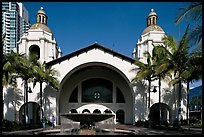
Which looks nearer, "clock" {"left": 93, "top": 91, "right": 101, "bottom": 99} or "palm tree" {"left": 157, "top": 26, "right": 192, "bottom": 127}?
"palm tree" {"left": 157, "top": 26, "right": 192, "bottom": 127}

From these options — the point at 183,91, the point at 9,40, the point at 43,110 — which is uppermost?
the point at 9,40

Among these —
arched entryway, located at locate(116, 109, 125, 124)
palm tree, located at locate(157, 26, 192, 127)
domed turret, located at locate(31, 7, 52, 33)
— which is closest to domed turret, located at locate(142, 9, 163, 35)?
arched entryway, located at locate(116, 109, 125, 124)

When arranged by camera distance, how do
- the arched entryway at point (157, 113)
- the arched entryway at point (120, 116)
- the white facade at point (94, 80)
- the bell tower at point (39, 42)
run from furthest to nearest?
the arched entryway at point (120, 116), the bell tower at point (39, 42), the arched entryway at point (157, 113), the white facade at point (94, 80)

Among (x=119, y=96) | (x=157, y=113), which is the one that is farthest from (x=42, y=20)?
(x=157, y=113)

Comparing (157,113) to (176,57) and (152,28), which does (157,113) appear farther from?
(176,57)

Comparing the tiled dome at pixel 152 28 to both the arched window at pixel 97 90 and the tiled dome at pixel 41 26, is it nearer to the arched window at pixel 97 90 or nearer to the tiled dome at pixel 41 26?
the arched window at pixel 97 90

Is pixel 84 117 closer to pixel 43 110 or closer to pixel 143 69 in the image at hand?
pixel 143 69

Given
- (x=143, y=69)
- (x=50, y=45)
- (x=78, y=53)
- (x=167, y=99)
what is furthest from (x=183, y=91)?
(x=50, y=45)

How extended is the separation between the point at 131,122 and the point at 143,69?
33.4 feet

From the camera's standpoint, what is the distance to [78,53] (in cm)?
3041

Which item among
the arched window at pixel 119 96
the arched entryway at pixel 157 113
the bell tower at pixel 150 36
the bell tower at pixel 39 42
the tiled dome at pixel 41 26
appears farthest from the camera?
the tiled dome at pixel 41 26

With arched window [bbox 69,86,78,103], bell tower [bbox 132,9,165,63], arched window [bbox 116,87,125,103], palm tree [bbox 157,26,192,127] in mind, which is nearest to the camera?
palm tree [bbox 157,26,192,127]

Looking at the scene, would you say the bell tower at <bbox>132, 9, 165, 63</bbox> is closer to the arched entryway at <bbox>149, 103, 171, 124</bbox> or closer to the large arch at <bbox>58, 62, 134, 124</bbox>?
the large arch at <bbox>58, 62, 134, 124</bbox>

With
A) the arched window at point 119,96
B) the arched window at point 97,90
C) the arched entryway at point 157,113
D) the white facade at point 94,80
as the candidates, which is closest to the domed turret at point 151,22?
the white facade at point 94,80
